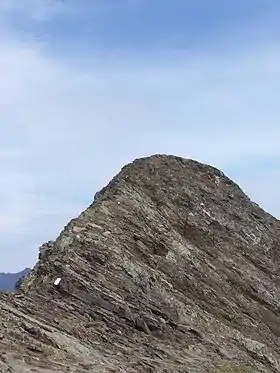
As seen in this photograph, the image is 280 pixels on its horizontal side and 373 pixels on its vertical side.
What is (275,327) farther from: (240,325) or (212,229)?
(212,229)

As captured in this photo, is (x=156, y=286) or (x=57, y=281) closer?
(x=57, y=281)

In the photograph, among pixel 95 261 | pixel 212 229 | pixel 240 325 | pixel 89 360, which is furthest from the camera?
pixel 212 229

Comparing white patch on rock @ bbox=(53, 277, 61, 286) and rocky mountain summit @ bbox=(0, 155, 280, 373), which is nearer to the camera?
rocky mountain summit @ bbox=(0, 155, 280, 373)

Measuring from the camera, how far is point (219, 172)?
39.7 meters

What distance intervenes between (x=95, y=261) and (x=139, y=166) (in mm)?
9030

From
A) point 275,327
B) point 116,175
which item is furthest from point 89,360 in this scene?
point 116,175

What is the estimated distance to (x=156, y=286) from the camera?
29.5 m

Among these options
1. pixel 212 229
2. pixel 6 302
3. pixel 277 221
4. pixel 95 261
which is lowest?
pixel 6 302

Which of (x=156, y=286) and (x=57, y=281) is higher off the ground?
(x=156, y=286)

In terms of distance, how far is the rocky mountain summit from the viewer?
23938mm

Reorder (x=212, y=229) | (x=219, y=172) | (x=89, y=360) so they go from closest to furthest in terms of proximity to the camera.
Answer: (x=89, y=360) → (x=212, y=229) → (x=219, y=172)

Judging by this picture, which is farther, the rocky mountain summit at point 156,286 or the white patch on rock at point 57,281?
the white patch on rock at point 57,281

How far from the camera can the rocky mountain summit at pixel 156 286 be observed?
78.5 ft

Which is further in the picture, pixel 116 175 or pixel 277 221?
pixel 277 221
